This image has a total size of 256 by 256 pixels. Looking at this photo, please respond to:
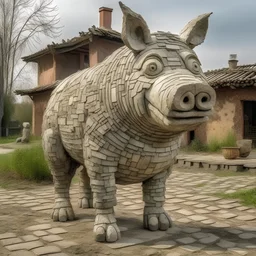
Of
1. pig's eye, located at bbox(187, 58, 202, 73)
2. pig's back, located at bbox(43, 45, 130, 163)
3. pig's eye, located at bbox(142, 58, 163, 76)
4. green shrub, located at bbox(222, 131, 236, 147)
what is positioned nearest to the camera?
pig's eye, located at bbox(142, 58, 163, 76)

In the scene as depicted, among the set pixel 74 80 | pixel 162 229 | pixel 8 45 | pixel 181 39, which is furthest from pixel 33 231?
pixel 8 45

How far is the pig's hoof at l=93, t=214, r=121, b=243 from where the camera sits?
3.25 metres

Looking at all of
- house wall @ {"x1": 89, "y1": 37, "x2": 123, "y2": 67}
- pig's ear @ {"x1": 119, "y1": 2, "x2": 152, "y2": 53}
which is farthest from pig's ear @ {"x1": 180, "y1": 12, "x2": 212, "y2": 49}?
house wall @ {"x1": 89, "y1": 37, "x2": 123, "y2": 67}

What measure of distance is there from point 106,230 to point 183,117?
1.30 metres

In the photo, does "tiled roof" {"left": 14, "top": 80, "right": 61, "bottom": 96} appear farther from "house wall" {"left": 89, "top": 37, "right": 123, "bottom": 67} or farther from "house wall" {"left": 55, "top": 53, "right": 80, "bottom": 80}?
"house wall" {"left": 89, "top": 37, "right": 123, "bottom": 67}

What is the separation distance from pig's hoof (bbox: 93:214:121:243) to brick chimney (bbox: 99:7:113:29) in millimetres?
15404

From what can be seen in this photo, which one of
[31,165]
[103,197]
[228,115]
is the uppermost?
[228,115]

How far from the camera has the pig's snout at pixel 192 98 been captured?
259 centimetres

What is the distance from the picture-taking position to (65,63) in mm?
19453

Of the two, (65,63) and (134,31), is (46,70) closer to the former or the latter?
(65,63)

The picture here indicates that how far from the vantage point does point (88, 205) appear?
4598mm

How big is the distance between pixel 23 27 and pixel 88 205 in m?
24.2

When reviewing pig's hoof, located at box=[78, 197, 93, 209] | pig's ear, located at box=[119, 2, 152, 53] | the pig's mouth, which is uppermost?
pig's ear, located at box=[119, 2, 152, 53]

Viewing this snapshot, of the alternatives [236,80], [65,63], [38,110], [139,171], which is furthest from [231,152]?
[38,110]
